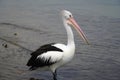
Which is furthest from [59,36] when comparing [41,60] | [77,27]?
[41,60]

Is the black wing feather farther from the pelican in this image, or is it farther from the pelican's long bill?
the pelican's long bill

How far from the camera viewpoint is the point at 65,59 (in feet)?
25.3

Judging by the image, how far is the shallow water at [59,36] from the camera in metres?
8.76

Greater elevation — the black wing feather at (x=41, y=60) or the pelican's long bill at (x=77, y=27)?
the pelican's long bill at (x=77, y=27)

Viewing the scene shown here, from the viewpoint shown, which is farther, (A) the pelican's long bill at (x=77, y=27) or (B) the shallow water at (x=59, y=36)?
(B) the shallow water at (x=59, y=36)

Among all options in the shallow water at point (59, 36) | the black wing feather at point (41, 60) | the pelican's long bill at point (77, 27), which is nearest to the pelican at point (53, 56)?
the black wing feather at point (41, 60)

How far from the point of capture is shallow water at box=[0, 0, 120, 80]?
8.76 metres

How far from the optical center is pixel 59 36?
1261cm

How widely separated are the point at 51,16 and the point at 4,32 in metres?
3.84

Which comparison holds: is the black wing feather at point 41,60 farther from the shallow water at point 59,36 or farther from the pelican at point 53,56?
the shallow water at point 59,36

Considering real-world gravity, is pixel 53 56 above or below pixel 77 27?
below

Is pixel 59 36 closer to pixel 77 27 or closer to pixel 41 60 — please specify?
pixel 77 27

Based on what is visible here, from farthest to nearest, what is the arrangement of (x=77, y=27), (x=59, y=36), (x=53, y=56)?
(x=59, y=36), (x=77, y=27), (x=53, y=56)

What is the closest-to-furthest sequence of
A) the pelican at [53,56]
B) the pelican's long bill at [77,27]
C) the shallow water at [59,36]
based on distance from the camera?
the pelican at [53,56] → the pelican's long bill at [77,27] → the shallow water at [59,36]
